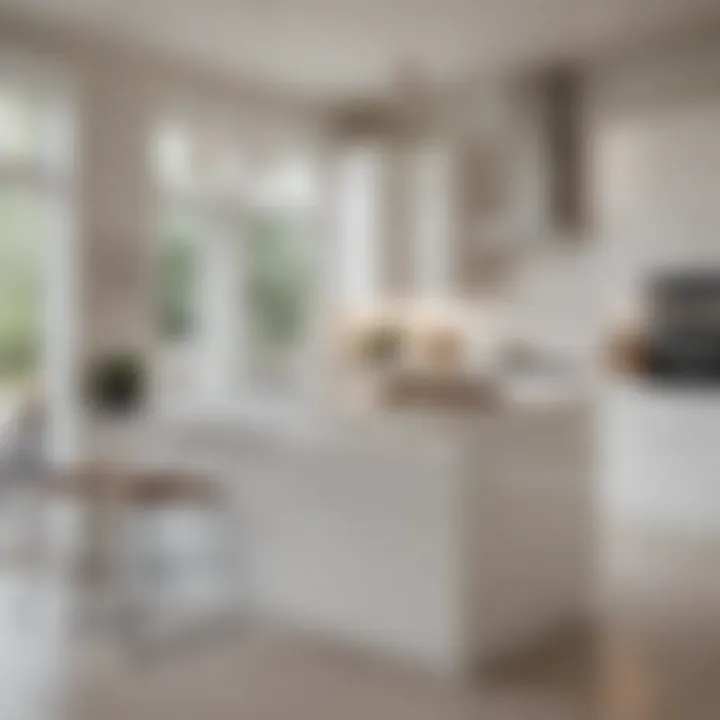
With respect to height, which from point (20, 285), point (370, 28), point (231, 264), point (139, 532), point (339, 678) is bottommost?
point (339, 678)

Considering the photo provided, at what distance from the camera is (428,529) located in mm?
3883

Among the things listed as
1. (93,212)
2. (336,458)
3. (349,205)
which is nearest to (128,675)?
(336,458)

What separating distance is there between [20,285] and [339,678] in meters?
3.45

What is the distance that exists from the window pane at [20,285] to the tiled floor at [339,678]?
1.85 metres

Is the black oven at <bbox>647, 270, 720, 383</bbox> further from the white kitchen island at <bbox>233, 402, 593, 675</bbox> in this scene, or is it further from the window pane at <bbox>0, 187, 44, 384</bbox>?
the window pane at <bbox>0, 187, 44, 384</bbox>

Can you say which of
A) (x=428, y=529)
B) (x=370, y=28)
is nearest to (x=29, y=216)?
(x=370, y=28)

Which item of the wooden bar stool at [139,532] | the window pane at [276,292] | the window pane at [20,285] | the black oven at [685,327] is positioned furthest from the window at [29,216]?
the black oven at [685,327]

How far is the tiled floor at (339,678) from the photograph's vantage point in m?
3.43

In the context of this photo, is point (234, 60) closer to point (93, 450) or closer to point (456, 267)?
point (456, 267)

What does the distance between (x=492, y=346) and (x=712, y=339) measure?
1737 mm

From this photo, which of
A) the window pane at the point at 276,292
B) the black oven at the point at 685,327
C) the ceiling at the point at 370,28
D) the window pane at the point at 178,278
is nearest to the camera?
the ceiling at the point at 370,28

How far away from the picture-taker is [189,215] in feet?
23.2

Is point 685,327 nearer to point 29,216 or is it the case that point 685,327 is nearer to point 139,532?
point 139,532

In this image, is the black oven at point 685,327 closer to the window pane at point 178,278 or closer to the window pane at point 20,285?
the window pane at point 178,278
